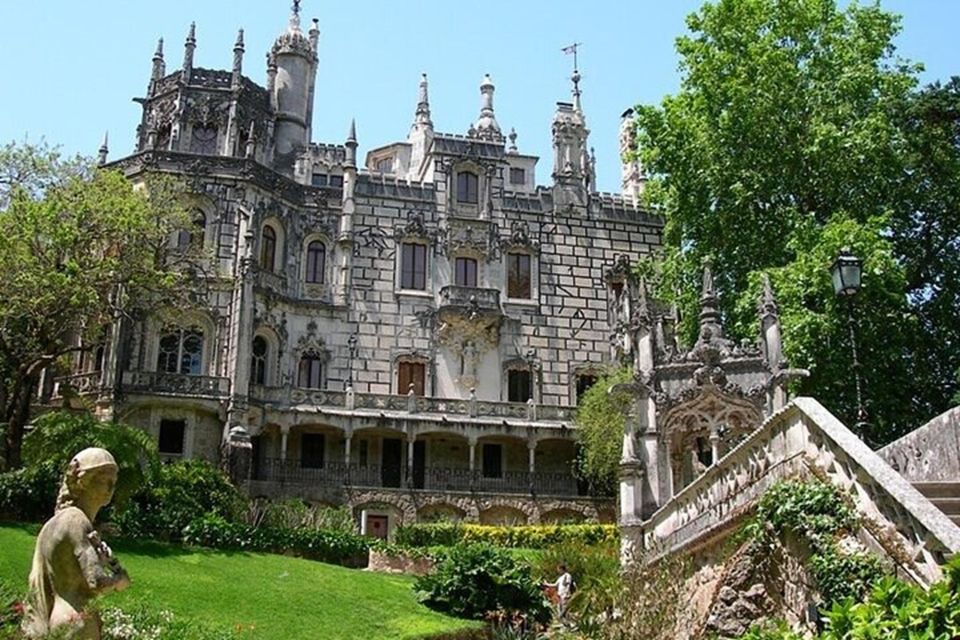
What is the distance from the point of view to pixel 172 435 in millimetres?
33812

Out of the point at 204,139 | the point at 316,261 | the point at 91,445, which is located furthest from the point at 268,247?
the point at 91,445

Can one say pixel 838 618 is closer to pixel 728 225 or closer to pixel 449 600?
pixel 449 600

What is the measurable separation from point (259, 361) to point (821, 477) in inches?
1105

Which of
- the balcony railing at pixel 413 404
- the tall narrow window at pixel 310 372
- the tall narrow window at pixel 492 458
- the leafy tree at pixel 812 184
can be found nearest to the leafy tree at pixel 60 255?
the balcony railing at pixel 413 404

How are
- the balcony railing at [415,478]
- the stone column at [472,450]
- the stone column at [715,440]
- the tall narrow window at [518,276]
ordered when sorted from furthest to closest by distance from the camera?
1. the tall narrow window at [518,276]
2. the stone column at [472,450]
3. the balcony railing at [415,478]
4. the stone column at [715,440]

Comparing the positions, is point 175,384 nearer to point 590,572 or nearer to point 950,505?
point 590,572

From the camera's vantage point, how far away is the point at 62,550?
22.0 ft

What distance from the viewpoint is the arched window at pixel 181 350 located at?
3538cm

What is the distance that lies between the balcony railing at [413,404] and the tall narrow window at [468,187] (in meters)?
8.29

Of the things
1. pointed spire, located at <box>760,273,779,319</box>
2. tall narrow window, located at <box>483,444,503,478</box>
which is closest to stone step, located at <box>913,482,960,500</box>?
pointed spire, located at <box>760,273,779,319</box>

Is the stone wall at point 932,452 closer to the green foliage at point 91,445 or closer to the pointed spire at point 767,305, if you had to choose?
the pointed spire at point 767,305

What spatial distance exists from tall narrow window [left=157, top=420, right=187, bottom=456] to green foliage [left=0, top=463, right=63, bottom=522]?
9.54 metres

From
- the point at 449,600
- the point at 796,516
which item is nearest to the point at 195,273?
the point at 449,600

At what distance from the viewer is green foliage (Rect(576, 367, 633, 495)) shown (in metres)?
32.2
